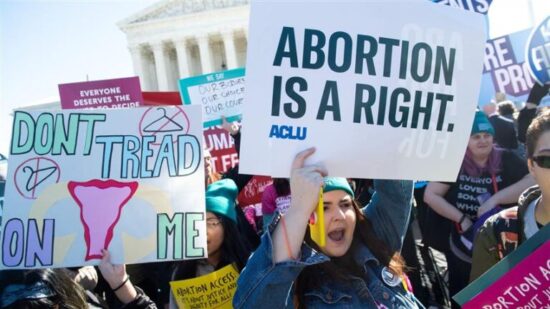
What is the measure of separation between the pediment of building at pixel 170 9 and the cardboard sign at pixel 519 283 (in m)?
46.6

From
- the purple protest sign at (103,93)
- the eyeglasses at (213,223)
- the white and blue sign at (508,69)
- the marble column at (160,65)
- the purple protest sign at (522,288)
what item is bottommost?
the purple protest sign at (522,288)

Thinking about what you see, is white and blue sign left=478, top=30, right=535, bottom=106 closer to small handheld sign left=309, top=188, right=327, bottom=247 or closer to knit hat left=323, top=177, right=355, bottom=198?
knit hat left=323, top=177, right=355, bottom=198

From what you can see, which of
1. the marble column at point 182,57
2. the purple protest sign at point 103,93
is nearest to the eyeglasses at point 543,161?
the purple protest sign at point 103,93

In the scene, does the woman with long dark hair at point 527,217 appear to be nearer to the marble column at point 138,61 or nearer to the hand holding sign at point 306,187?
the hand holding sign at point 306,187

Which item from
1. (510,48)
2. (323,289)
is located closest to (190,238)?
(323,289)

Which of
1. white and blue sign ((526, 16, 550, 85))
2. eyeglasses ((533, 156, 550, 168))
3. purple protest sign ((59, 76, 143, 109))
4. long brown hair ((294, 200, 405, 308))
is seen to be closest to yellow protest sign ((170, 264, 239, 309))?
long brown hair ((294, 200, 405, 308))

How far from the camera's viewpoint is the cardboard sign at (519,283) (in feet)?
4.66

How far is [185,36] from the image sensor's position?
153 feet

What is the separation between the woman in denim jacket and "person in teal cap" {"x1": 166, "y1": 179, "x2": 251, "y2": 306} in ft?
2.35

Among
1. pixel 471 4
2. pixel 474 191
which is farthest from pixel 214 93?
pixel 474 191

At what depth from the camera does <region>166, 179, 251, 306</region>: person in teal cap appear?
2.35 m

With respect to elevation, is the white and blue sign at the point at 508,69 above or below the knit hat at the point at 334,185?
above

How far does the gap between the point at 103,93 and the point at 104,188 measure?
151 inches

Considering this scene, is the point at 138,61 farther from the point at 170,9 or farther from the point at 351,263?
the point at 351,263
